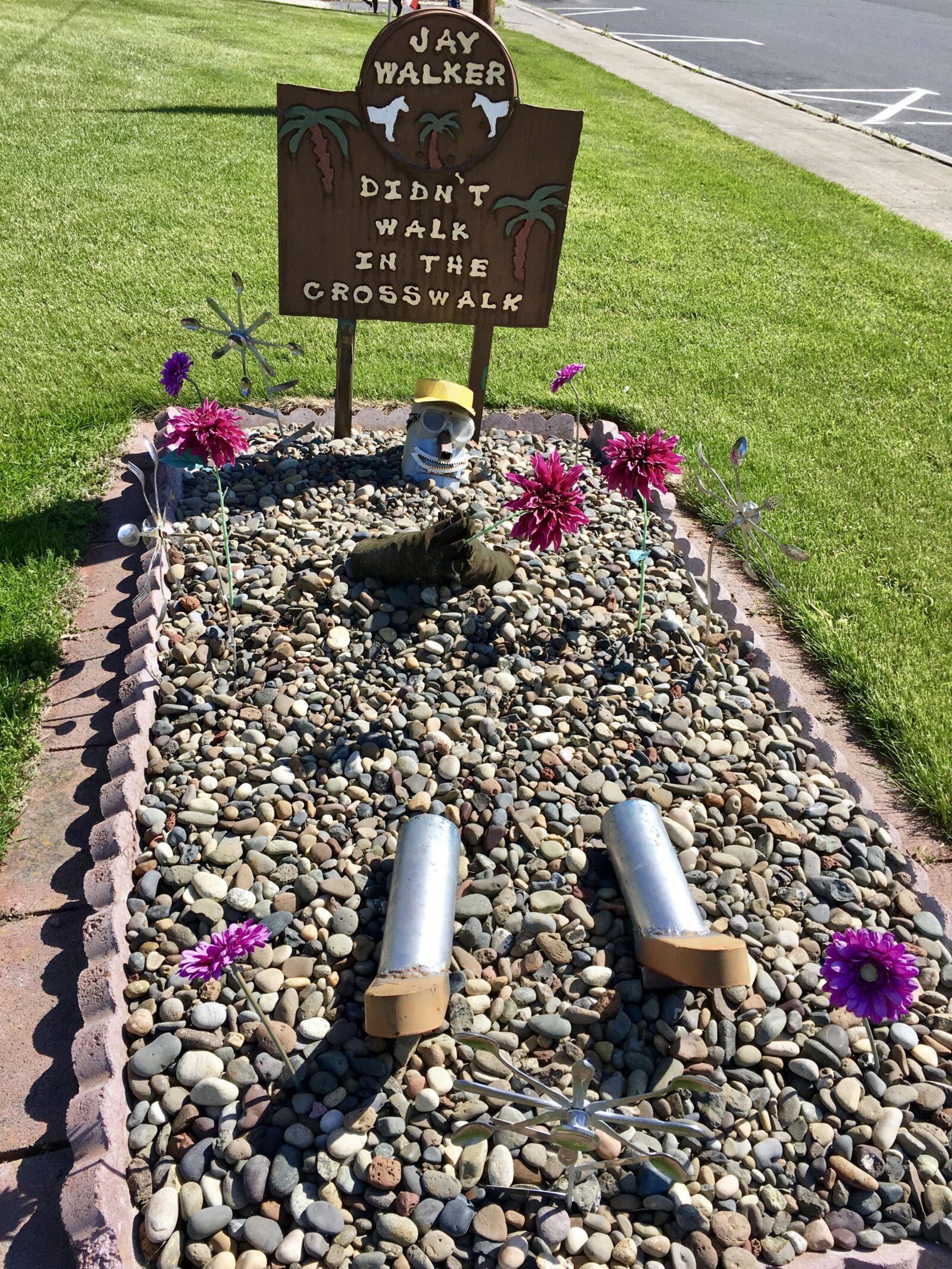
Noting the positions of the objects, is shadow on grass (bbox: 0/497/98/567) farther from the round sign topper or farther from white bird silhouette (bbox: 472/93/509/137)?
white bird silhouette (bbox: 472/93/509/137)

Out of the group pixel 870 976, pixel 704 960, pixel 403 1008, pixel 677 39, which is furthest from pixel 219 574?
pixel 677 39

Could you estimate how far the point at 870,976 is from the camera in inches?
77.5

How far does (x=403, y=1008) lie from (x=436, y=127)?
3.09 metres

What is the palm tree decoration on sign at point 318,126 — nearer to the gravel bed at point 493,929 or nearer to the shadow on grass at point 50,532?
the gravel bed at point 493,929

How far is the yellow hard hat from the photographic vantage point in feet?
12.2

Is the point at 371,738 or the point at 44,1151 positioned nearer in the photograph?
the point at 44,1151

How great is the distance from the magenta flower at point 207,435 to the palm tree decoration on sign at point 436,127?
1363 mm

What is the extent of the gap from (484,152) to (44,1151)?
345 cm

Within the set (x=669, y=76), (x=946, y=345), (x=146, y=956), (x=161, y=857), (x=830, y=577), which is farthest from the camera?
(x=669, y=76)

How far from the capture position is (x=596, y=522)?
4004 mm

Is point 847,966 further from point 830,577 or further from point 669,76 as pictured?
point 669,76

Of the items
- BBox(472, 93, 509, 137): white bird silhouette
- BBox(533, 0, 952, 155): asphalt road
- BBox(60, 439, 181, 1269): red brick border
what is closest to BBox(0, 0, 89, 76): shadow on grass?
BBox(472, 93, 509, 137): white bird silhouette

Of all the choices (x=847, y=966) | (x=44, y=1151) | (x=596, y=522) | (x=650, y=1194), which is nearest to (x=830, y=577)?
(x=596, y=522)

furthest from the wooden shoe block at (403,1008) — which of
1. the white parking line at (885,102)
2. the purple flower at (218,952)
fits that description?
the white parking line at (885,102)
